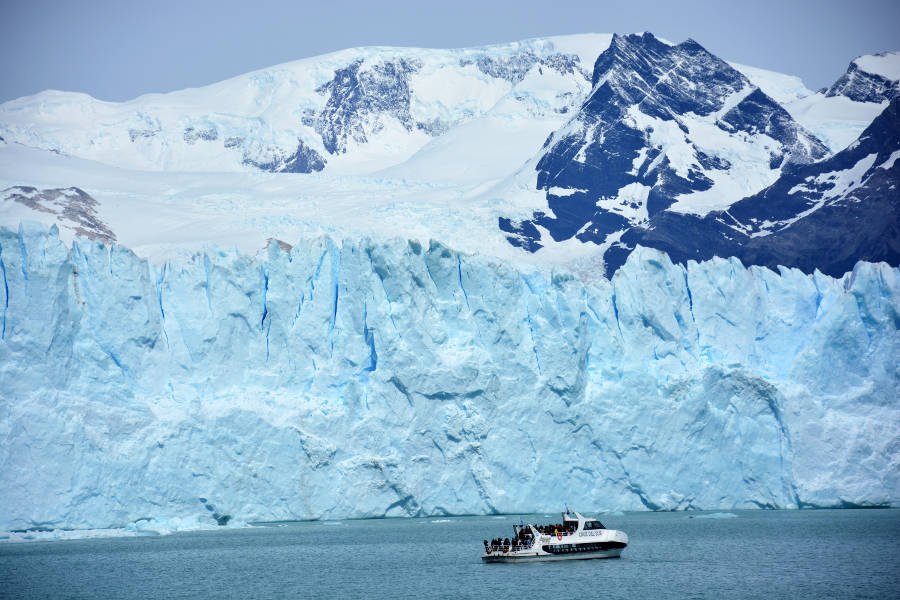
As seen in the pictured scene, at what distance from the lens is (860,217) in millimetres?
123875

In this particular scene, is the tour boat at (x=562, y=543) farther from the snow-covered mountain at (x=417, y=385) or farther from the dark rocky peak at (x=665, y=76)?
the dark rocky peak at (x=665, y=76)

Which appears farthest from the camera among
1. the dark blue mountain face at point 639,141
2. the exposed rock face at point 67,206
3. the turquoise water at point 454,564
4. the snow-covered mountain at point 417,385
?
the dark blue mountain face at point 639,141

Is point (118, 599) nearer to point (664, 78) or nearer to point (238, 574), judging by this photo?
point (238, 574)

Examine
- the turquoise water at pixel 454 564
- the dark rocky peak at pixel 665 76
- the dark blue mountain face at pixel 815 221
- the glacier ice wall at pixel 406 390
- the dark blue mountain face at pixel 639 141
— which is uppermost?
the dark rocky peak at pixel 665 76

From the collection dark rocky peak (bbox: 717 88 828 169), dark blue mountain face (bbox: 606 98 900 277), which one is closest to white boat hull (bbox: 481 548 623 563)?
dark blue mountain face (bbox: 606 98 900 277)

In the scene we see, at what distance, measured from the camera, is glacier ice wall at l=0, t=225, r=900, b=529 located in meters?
53.4

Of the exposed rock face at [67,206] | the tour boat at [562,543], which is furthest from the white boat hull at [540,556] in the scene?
the exposed rock face at [67,206]

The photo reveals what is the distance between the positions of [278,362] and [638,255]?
57.0ft

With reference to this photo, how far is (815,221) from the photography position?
423 ft

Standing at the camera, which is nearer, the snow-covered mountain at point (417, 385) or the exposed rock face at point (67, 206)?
the snow-covered mountain at point (417, 385)

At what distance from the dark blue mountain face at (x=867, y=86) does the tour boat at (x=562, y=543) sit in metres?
123

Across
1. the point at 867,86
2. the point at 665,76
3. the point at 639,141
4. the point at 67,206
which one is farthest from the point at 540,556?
the point at 665,76

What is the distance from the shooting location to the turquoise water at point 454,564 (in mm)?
39250

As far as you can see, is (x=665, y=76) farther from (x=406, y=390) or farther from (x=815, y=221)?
(x=406, y=390)
